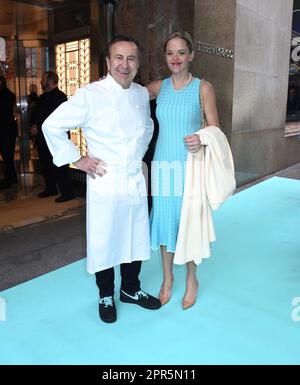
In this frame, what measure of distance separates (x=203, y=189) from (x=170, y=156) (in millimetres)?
260

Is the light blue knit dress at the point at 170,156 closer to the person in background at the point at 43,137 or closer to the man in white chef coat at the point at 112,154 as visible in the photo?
the man in white chef coat at the point at 112,154

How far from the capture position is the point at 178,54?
2.23 m

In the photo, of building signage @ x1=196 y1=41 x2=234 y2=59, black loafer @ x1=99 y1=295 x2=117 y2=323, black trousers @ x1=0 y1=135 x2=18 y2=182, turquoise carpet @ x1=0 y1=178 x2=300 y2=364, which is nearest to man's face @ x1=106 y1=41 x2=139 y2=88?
black loafer @ x1=99 y1=295 x2=117 y2=323

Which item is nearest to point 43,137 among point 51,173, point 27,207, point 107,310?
point 51,173

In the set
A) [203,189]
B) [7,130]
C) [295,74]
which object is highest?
[295,74]

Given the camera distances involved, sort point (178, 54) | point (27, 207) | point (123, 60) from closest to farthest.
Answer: point (123, 60), point (178, 54), point (27, 207)

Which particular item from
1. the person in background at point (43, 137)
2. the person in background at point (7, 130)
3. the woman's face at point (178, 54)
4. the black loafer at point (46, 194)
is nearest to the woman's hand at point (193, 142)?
the woman's face at point (178, 54)

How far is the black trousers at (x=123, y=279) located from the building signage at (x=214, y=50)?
9.68ft

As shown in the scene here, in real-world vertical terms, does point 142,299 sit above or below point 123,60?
below

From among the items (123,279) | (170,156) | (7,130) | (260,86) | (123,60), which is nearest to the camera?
(123,60)

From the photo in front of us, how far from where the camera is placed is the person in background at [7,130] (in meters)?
5.30

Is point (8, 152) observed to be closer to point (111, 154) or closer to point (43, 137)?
point (43, 137)

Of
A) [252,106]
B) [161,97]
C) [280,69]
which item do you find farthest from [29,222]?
[280,69]

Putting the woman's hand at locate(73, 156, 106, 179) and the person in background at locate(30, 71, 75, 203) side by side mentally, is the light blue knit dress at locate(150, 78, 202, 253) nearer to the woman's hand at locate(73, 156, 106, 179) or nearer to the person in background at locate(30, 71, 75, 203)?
the woman's hand at locate(73, 156, 106, 179)
